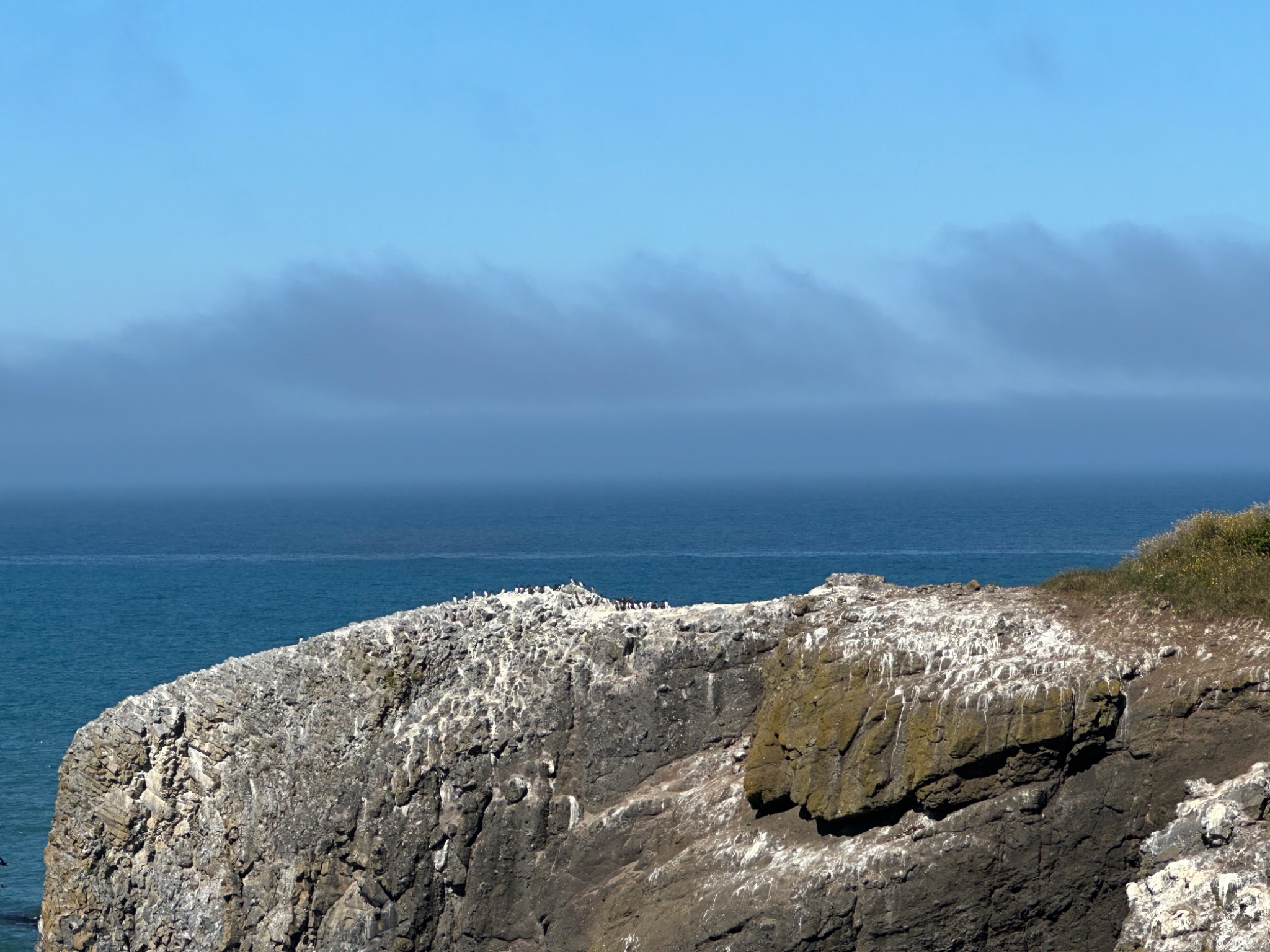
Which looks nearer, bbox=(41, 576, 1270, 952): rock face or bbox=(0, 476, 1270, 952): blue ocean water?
bbox=(41, 576, 1270, 952): rock face

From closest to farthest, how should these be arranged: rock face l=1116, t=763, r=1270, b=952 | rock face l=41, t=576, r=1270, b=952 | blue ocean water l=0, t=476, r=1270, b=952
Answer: rock face l=1116, t=763, r=1270, b=952, rock face l=41, t=576, r=1270, b=952, blue ocean water l=0, t=476, r=1270, b=952

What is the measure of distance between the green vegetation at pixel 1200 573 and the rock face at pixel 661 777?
2.65ft

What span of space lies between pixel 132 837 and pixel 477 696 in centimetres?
1051

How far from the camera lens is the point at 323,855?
1355 inches

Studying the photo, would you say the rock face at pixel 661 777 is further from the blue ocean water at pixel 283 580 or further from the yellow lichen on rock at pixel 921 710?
the blue ocean water at pixel 283 580

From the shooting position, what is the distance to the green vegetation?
30.1 meters

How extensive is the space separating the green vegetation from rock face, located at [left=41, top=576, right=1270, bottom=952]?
807 mm

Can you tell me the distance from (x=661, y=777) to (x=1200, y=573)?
48.0 ft

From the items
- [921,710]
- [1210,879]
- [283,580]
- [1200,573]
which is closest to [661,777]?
[921,710]

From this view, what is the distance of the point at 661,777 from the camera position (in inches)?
1321

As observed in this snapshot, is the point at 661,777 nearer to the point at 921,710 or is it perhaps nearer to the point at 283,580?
the point at 921,710

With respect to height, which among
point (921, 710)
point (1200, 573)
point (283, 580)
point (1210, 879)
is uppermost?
point (1200, 573)

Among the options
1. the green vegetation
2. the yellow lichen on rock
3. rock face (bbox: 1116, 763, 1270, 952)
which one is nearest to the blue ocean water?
the yellow lichen on rock

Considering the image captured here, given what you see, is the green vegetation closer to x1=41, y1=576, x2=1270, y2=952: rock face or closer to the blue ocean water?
x1=41, y1=576, x2=1270, y2=952: rock face
